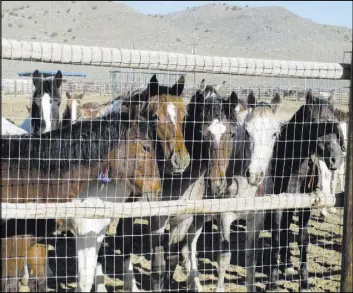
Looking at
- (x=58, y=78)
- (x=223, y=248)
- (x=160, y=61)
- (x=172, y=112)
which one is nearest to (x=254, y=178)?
(x=223, y=248)

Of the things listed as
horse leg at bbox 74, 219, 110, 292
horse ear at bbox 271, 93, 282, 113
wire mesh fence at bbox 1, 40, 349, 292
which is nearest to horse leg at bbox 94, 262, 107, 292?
wire mesh fence at bbox 1, 40, 349, 292

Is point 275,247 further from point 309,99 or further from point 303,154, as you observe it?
point 309,99

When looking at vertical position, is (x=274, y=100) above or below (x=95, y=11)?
below

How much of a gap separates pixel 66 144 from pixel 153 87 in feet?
3.16

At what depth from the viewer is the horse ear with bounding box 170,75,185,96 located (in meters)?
4.82

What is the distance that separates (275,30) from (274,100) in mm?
65226

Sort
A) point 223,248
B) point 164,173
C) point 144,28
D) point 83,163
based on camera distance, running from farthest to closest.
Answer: point 144,28
point 223,248
point 164,173
point 83,163

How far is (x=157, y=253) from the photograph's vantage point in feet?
16.6

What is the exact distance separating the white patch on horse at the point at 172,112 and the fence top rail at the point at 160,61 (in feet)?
2.42

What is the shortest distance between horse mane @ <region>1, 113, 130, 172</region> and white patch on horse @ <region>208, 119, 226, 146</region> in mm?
957

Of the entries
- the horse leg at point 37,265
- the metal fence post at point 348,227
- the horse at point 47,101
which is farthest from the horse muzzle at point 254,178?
the horse at point 47,101

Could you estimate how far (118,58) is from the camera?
12.2 feet

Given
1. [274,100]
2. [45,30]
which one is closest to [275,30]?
[45,30]

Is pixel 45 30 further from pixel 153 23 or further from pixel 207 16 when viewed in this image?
pixel 207 16
